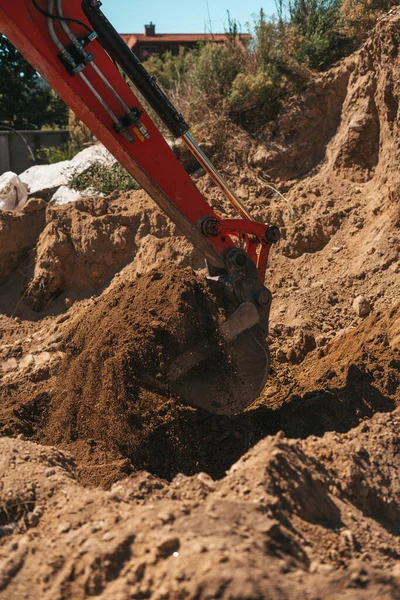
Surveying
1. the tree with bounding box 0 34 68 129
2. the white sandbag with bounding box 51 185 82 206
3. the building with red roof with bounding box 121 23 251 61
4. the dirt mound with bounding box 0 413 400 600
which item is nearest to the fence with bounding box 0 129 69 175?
the tree with bounding box 0 34 68 129

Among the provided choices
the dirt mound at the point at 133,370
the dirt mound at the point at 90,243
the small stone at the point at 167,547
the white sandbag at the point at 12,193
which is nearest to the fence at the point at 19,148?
the white sandbag at the point at 12,193

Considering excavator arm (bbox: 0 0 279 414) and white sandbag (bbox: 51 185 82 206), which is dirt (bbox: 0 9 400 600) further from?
white sandbag (bbox: 51 185 82 206)

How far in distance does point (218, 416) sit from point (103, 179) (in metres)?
5.60

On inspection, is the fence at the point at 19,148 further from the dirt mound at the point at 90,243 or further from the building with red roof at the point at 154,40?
the building with red roof at the point at 154,40

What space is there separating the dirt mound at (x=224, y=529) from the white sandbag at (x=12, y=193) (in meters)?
7.30

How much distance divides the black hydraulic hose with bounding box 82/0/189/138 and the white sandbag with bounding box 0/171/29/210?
604cm

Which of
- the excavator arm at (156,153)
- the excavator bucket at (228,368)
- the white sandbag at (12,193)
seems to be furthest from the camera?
the white sandbag at (12,193)

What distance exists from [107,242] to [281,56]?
361 centimetres

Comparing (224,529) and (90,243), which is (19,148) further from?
(224,529)

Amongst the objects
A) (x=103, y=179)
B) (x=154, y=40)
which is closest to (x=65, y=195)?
(x=103, y=179)

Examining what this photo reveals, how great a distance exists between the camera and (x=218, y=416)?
5.98 meters

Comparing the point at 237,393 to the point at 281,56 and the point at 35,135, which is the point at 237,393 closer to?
the point at 281,56

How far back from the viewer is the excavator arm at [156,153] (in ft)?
16.5

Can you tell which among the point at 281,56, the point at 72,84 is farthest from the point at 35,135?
the point at 72,84
